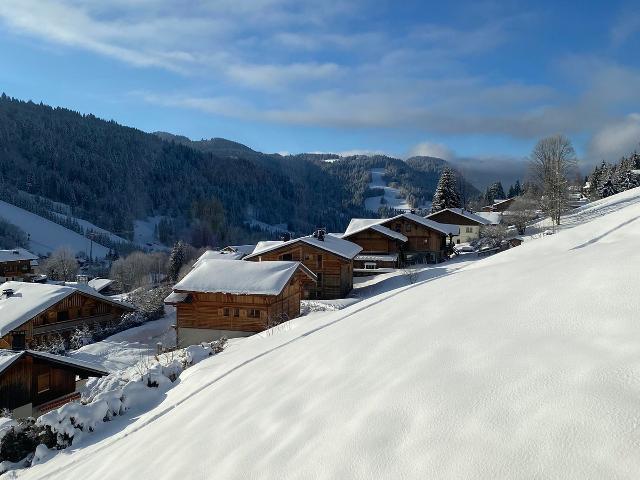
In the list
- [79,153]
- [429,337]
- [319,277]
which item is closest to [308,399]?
[429,337]

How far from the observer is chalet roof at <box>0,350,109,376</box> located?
17.4 metres

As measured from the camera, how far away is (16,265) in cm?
6350

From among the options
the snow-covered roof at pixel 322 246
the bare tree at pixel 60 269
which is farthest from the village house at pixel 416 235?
the bare tree at pixel 60 269

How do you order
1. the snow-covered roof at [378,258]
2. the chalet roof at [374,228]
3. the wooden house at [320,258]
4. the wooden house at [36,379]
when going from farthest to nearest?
the chalet roof at [374,228] → the snow-covered roof at [378,258] → the wooden house at [320,258] → the wooden house at [36,379]

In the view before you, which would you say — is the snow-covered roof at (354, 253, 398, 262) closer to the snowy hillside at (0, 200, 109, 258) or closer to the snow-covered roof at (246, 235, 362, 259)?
the snow-covered roof at (246, 235, 362, 259)

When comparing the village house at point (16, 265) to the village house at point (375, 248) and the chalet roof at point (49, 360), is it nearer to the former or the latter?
the village house at point (375, 248)

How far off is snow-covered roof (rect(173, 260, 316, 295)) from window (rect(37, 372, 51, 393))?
9398mm

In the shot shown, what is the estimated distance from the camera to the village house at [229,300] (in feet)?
92.0

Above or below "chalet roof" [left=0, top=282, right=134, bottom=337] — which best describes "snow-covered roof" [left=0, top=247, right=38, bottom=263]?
above

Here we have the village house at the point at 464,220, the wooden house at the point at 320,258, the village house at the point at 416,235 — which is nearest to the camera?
the wooden house at the point at 320,258

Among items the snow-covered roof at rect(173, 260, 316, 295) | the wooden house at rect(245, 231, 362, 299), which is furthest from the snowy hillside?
the snow-covered roof at rect(173, 260, 316, 295)

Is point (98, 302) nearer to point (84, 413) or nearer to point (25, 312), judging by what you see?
point (25, 312)

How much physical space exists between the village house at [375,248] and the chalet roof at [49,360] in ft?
99.4

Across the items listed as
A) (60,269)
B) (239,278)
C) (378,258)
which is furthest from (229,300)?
(60,269)
